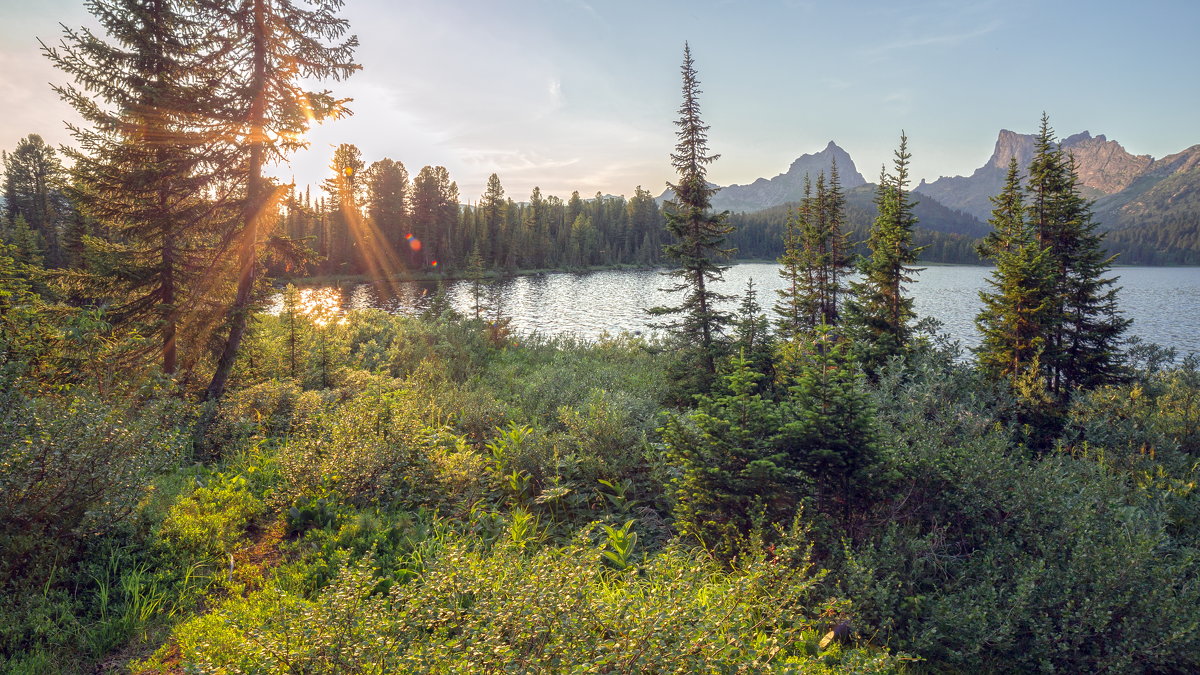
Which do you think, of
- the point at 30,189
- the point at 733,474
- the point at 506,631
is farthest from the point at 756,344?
the point at 30,189

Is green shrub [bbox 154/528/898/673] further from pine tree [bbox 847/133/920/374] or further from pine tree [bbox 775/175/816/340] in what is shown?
pine tree [bbox 775/175/816/340]

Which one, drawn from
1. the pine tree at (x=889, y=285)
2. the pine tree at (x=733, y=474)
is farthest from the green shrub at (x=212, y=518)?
the pine tree at (x=889, y=285)

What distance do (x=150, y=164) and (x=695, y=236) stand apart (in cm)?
1261

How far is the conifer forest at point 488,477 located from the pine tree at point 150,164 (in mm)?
65

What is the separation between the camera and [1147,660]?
427cm

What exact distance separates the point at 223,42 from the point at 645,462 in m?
11.6

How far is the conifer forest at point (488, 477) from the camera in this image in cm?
365

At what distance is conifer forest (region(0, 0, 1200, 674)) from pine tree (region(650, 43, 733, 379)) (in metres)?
0.12

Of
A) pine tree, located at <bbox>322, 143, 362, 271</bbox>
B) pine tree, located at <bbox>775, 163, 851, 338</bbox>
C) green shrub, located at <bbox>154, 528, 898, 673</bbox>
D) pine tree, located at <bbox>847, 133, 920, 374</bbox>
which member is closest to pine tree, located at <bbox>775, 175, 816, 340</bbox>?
pine tree, located at <bbox>775, 163, 851, 338</bbox>

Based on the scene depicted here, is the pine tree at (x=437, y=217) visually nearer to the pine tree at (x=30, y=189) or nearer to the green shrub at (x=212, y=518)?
the pine tree at (x=30, y=189)

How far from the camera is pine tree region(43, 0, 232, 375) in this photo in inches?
394

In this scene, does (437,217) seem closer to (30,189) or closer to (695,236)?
(30,189)

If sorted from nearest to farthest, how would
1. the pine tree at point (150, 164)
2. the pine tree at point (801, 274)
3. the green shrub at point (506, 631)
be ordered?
the green shrub at point (506, 631)
the pine tree at point (150, 164)
the pine tree at point (801, 274)

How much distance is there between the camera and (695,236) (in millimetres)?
14633
